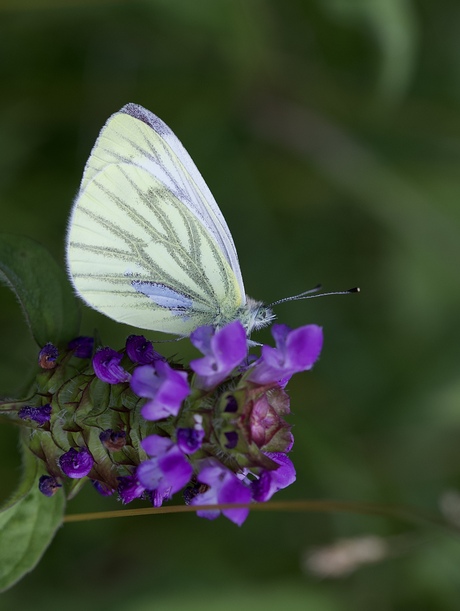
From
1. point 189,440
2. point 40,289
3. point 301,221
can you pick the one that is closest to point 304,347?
point 189,440

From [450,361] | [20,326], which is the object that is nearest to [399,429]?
[450,361]

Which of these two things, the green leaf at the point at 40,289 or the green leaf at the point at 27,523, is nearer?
the green leaf at the point at 27,523

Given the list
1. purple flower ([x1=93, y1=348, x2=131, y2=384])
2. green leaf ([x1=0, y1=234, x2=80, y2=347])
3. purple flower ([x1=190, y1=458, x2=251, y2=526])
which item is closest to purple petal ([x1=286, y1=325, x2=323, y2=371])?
purple flower ([x1=190, y1=458, x2=251, y2=526])

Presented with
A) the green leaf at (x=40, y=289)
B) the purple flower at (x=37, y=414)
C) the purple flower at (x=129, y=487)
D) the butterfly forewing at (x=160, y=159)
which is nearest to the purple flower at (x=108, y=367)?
the purple flower at (x=37, y=414)

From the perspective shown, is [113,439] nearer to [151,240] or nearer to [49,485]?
[49,485]

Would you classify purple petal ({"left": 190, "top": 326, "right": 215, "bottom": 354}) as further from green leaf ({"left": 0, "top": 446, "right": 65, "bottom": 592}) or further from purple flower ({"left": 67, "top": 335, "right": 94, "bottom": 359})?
green leaf ({"left": 0, "top": 446, "right": 65, "bottom": 592})

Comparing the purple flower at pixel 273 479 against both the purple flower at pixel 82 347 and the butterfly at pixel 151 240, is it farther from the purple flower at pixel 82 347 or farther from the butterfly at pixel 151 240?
the purple flower at pixel 82 347

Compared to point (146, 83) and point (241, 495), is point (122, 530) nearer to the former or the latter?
point (241, 495)
